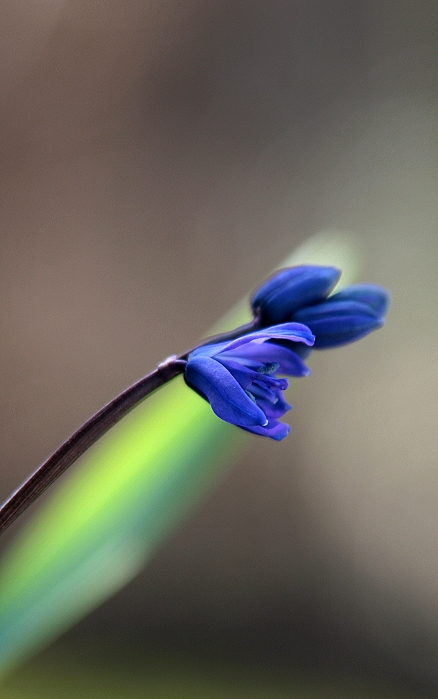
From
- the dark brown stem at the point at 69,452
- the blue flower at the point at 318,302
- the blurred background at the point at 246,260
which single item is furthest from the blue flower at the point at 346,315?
the blurred background at the point at 246,260

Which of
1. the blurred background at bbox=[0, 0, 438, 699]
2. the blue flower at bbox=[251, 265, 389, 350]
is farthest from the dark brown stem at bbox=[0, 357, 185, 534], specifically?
the blurred background at bbox=[0, 0, 438, 699]

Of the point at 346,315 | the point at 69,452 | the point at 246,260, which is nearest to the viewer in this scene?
the point at 69,452

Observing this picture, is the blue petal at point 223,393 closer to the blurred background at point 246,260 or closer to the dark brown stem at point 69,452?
the dark brown stem at point 69,452

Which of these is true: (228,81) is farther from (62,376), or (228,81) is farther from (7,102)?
(62,376)

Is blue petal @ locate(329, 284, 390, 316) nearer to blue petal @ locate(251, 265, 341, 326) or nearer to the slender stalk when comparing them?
blue petal @ locate(251, 265, 341, 326)

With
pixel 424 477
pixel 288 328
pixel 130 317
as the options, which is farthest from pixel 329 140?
pixel 288 328

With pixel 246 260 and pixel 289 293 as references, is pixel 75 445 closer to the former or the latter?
pixel 289 293

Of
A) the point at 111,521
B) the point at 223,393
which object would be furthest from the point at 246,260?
the point at 223,393
